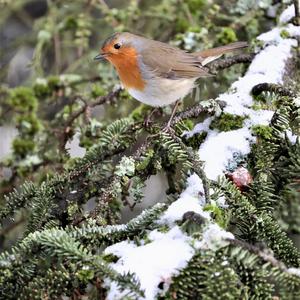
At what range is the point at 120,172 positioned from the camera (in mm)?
1840

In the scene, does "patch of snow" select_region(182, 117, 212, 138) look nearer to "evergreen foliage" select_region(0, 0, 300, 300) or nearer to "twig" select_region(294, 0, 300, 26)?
"evergreen foliage" select_region(0, 0, 300, 300)

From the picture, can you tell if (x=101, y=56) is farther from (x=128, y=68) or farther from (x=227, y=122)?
(x=227, y=122)

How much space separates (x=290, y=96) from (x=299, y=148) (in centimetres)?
31

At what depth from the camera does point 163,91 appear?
9.75 feet

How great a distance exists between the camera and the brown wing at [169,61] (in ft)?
10.4

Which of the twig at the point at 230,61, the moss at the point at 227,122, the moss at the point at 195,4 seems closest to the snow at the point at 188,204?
the moss at the point at 227,122

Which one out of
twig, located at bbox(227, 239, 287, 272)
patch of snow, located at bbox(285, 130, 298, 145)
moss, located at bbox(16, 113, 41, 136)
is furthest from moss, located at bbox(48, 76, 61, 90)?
twig, located at bbox(227, 239, 287, 272)

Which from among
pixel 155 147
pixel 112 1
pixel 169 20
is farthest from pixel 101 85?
pixel 112 1

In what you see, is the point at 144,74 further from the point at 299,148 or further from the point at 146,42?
the point at 299,148

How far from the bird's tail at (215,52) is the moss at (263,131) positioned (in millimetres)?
1220

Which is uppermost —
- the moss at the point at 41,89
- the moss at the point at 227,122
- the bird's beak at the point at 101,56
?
the moss at the point at 227,122

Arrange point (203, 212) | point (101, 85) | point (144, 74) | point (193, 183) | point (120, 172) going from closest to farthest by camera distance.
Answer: point (203, 212) → point (193, 183) → point (120, 172) → point (144, 74) → point (101, 85)

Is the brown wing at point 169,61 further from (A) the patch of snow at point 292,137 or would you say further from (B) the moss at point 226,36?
(A) the patch of snow at point 292,137

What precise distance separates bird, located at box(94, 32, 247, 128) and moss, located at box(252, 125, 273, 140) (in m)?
1.02
